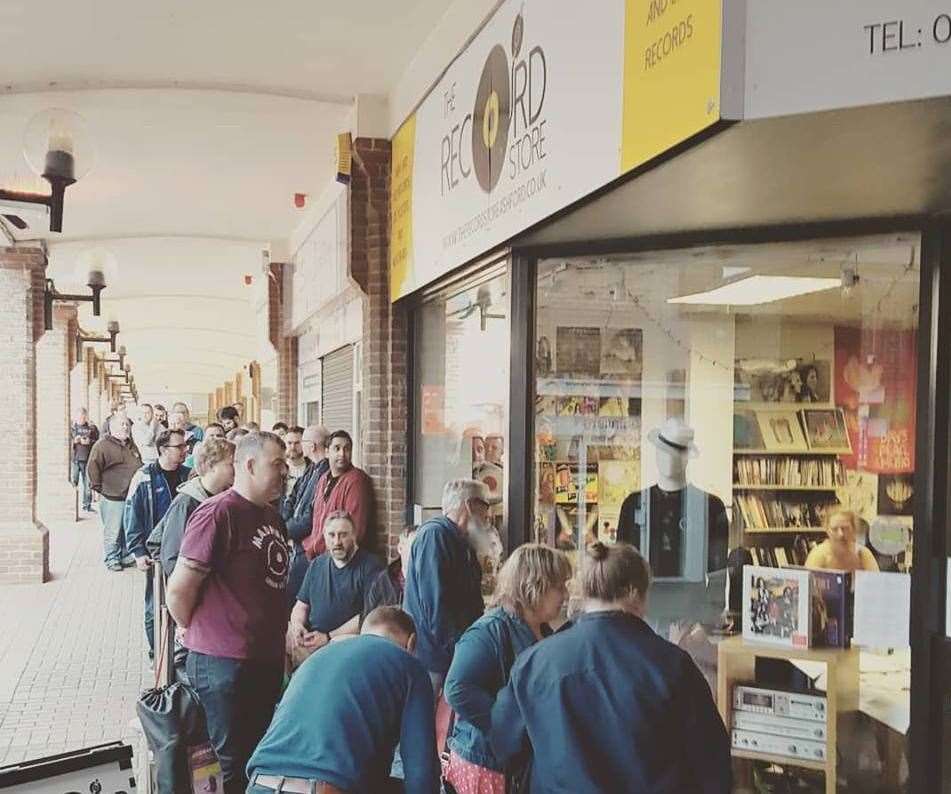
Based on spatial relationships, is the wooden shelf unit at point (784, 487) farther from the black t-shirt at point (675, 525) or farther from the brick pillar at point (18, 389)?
the brick pillar at point (18, 389)

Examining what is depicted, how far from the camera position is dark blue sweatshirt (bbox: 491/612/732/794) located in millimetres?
2402

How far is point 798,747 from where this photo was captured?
152 inches

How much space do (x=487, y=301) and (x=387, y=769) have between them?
2928mm

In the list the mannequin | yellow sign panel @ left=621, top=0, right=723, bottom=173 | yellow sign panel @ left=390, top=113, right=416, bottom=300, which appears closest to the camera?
yellow sign panel @ left=621, top=0, right=723, bottom=173

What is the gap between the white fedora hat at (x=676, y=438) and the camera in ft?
15.2

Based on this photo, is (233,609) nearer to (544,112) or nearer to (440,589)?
(440,589)

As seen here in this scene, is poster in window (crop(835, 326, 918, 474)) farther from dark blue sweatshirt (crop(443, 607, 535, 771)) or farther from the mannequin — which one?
dark blue sweatshirt (crop(443, 607, 535, 771))

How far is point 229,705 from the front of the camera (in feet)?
12.2

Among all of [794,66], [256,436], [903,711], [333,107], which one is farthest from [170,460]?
[794,66]

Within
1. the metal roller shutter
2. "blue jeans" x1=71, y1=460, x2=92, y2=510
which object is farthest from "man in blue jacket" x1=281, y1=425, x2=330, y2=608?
"blue jeans" x1=71, y1=460, x2=92, y2=510

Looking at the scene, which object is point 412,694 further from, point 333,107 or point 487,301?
point 333,107

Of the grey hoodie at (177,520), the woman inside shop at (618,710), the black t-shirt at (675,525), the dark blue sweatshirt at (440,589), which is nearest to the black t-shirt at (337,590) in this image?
the grey hoodie at (177,520)

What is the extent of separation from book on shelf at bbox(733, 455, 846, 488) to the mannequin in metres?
0.24

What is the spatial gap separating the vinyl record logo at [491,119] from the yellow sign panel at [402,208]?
55.0 inches
